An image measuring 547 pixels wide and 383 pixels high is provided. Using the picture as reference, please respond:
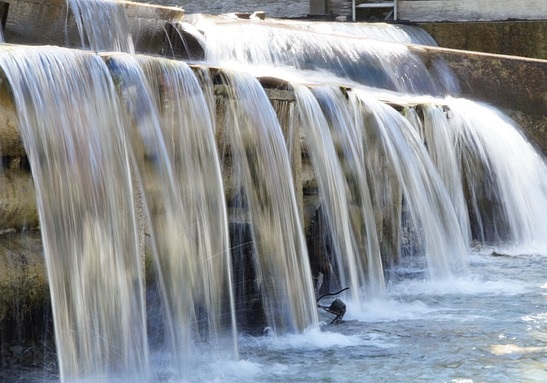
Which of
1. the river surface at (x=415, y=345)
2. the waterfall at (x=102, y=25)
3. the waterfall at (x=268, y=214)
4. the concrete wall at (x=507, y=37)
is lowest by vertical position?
the river surface at (x=415, y=345)

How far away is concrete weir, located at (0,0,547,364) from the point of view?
4891 mm

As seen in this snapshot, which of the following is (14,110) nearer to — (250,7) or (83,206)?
(83,206)

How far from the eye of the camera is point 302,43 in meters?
11.0

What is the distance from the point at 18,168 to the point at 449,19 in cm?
1090

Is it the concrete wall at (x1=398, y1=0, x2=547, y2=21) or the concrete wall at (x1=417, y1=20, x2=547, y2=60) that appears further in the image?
the concrete wall at (x1=398, y1=0, x2=547, y2=21)

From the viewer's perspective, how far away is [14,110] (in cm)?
479

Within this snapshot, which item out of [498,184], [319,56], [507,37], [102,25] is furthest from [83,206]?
[507,37]

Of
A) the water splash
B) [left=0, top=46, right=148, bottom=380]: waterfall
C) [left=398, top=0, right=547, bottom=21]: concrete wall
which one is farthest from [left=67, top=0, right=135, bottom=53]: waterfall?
[left=398, top=0, right=547, bottom=21]: concrete wall

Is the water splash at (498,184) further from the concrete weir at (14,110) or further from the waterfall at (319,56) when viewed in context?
the waterfall at (319,56)

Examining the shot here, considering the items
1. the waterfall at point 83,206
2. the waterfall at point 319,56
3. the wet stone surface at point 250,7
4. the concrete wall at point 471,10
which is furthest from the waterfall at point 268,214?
the wet stone surface at point 250,7

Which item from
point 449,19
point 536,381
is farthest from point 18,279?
point 449,19

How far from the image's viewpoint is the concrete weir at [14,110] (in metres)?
4.89

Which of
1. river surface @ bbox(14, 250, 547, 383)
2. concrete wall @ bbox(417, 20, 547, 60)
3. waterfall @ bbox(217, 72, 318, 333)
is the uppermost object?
concrete wall @ bbox(417, 20, 547, 60)

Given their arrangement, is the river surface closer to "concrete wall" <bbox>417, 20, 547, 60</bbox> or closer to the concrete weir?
the concrete weir
